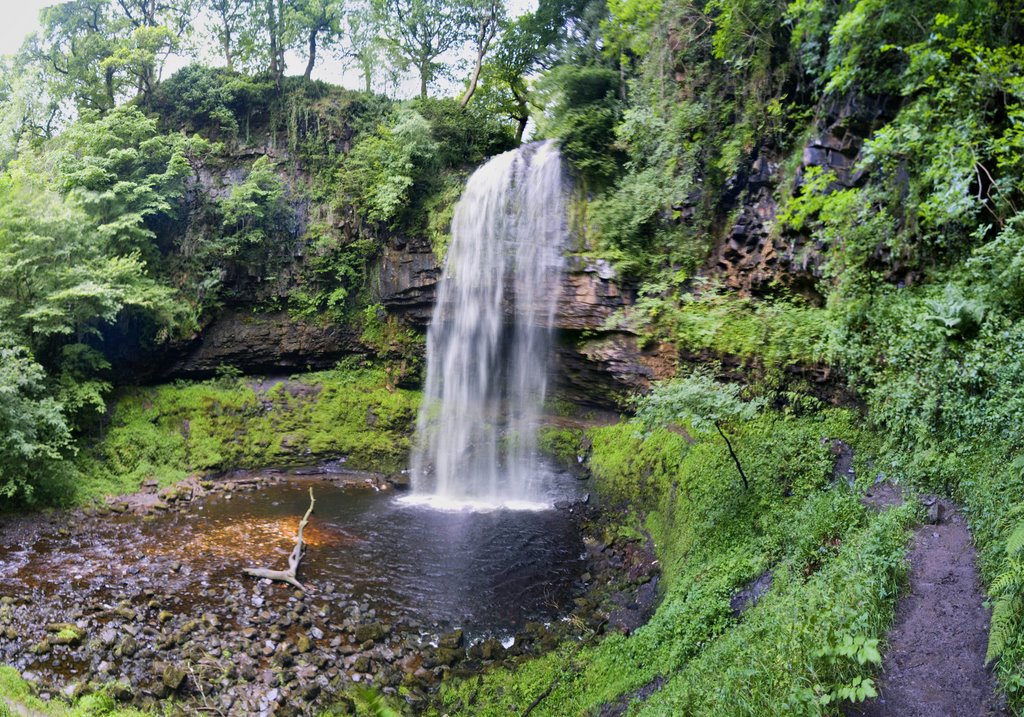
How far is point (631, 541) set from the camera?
35.2 ft

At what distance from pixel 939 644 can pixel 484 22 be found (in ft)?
72.8

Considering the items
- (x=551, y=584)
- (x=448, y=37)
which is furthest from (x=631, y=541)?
(x=448, y=37)

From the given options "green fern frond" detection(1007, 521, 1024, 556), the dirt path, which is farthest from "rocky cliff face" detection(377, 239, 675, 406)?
"green fern frond" detection(1007, 521, 1024, 556)

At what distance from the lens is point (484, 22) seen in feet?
67.8

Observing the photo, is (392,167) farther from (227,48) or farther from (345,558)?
(345,558)

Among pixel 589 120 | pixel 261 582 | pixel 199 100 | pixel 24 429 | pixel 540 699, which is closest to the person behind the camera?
pixel 540 699

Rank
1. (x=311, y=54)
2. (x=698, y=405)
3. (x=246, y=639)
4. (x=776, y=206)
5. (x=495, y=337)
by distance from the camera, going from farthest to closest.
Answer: (x=311, y=54) < (x=495, y=337) < (x=776, y=206) < (x=246, y=639) < (x=698, y=405)

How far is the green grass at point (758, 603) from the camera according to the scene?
4090mm

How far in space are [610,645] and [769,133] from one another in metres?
9.59

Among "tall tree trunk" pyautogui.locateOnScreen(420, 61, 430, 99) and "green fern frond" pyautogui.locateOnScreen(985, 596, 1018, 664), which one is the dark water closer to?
"green fern frond" pyautogui.locateOnScreen(985, 596, 1018, 664)

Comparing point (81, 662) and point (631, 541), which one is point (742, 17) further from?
point (81, 662)

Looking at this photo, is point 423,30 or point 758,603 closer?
point 758,603

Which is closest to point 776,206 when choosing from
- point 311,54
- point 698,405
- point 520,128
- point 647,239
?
point 647,239

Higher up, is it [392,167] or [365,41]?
[365,41]
